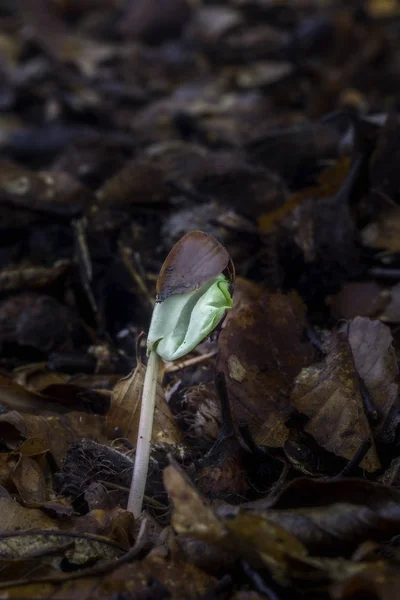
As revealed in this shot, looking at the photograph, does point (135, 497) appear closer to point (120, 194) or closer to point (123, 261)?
point (123, 261)

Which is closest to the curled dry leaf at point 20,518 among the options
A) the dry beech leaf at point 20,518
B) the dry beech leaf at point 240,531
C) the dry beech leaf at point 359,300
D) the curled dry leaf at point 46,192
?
Result: the dry beech leaf at point 20,518

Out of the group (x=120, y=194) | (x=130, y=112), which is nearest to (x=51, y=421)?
(x=120, y=194)

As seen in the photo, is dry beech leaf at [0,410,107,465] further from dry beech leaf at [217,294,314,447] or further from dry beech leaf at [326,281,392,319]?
dry beech leaf at [326,281,392,319]

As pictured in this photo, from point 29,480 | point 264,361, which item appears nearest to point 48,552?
point 29,480

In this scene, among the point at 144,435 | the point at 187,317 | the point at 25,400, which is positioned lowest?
the point at 25,400

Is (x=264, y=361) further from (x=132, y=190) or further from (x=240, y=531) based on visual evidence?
(x=132, y=190)

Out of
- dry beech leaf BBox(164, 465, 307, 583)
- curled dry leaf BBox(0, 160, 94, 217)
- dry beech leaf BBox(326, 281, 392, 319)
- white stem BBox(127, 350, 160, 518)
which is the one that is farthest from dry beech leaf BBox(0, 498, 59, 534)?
curled dry leaf BBox(0, 160, 94, 217)
